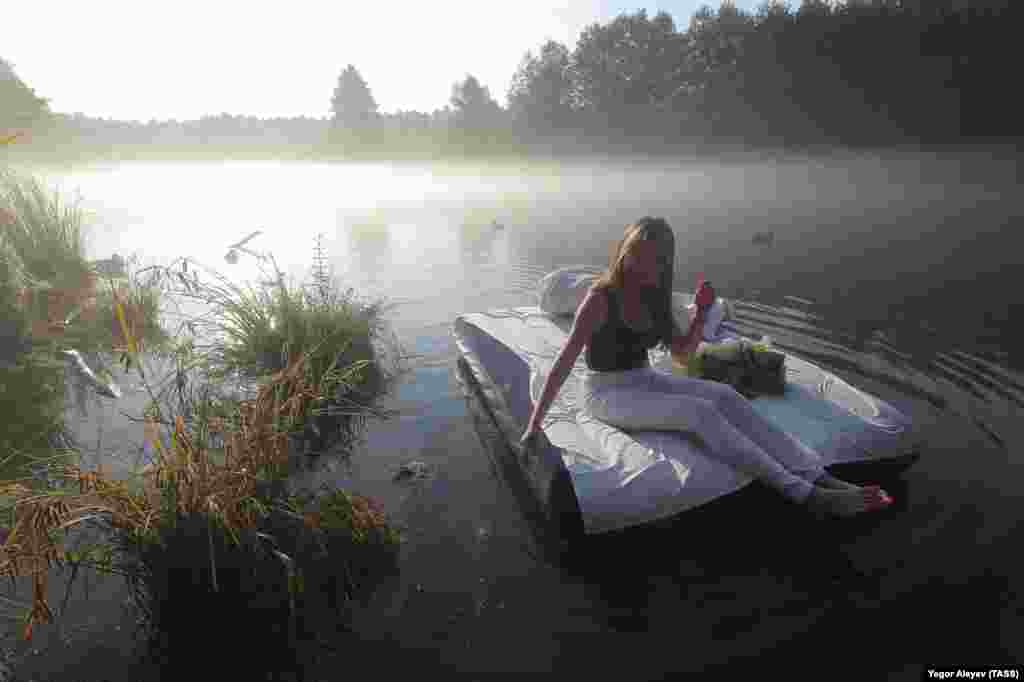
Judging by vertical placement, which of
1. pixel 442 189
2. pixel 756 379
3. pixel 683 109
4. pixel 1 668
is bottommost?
pixel 1 668

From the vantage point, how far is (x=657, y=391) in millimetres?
3281

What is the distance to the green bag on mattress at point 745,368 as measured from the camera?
3.80 meters

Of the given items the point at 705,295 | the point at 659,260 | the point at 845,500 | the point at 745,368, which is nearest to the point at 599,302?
the point at 659,260

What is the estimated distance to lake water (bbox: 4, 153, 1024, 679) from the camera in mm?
2512

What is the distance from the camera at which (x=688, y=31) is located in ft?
150

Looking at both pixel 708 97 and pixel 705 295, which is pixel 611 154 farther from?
pixel 705 295

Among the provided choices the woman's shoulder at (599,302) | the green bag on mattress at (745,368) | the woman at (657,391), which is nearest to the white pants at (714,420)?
the woman at (657,391)

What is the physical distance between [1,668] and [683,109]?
46981 millimetres

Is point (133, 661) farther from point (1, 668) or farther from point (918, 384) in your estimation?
point (918, 384)

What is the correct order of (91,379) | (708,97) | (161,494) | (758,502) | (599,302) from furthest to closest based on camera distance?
(708,97), (91,379), (599,302), (758,502), (161,494)

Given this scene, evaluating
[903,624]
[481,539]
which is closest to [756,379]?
[903,624]

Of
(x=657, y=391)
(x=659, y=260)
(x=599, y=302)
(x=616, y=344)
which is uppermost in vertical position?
(x=659, y=260)

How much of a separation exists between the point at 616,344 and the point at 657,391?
0.38 meters

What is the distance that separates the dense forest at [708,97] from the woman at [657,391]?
2988cm
